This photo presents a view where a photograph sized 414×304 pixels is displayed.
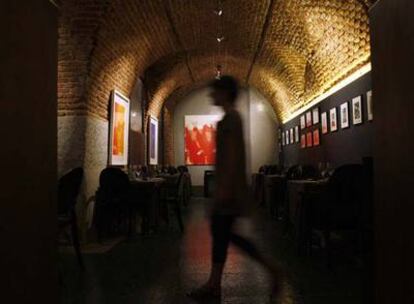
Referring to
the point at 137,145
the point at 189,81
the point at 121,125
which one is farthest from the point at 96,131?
the point at 189,81

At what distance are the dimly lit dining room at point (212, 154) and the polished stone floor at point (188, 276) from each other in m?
0.03

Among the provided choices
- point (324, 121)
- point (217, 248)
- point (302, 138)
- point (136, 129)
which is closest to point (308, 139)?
point (302, 138)

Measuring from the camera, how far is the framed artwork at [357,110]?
6024mm

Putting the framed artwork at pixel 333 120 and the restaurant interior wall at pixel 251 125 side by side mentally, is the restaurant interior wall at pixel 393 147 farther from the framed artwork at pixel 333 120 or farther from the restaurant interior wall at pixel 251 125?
the restaurant interior wall at pixel 251 125

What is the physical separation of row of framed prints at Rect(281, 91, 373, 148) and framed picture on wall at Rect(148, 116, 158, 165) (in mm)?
3904

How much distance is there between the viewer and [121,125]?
24.4 feet

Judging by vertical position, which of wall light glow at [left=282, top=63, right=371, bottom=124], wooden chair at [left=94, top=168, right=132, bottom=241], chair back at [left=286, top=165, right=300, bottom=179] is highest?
wall light glow at [left=282, top=63, right=371, bottom=124]

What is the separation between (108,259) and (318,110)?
5615 mm

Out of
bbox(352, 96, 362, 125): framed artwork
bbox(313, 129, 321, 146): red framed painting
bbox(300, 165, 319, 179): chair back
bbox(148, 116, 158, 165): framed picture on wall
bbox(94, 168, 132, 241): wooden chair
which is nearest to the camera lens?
bbox(94, 168, 132, 241): wooden chair

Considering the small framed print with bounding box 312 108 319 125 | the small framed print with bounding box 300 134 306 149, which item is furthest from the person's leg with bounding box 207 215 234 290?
the small framed print with bounding box 300 134 306 149

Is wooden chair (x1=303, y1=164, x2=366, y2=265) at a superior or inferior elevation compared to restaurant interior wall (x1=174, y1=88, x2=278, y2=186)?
inferior

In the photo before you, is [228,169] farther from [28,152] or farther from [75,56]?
[75,56]

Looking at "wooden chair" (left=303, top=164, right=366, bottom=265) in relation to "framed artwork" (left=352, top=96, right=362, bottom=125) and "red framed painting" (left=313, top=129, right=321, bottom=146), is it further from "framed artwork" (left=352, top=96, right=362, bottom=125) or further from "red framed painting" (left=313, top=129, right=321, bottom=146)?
"red framed painting" (left=313, top=129, right=321, bottom=146)

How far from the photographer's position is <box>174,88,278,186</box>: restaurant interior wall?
14.3m
